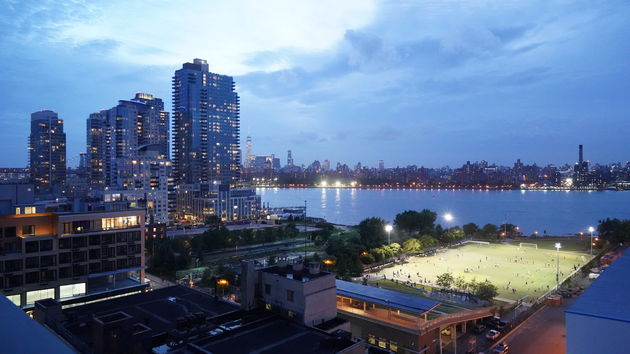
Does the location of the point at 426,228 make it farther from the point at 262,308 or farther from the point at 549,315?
the point at 262,308

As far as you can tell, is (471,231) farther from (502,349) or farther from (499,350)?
(499,350)

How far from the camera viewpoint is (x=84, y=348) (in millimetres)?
10680

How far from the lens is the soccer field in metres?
26.2

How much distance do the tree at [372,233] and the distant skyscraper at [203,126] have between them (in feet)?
187

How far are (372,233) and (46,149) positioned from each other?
92.7 m

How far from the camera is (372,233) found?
3884cm

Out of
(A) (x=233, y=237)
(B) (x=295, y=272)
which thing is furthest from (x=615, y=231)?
(B) (x=295, y=272)

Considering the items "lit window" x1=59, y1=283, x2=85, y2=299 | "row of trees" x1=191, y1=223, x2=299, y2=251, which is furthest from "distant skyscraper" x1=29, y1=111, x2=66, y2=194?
"lit window" x1=59, y1=283, x2=85, y2=299

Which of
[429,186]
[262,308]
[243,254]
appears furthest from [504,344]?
[429,186]

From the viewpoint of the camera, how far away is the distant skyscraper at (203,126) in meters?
90.7

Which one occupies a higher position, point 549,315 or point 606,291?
point 606,291

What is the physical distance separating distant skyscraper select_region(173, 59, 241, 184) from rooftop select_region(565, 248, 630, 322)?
84.8 m

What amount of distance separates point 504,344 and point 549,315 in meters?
5.60

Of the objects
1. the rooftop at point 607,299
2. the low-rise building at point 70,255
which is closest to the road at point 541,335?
the rooftop at point 607,299
